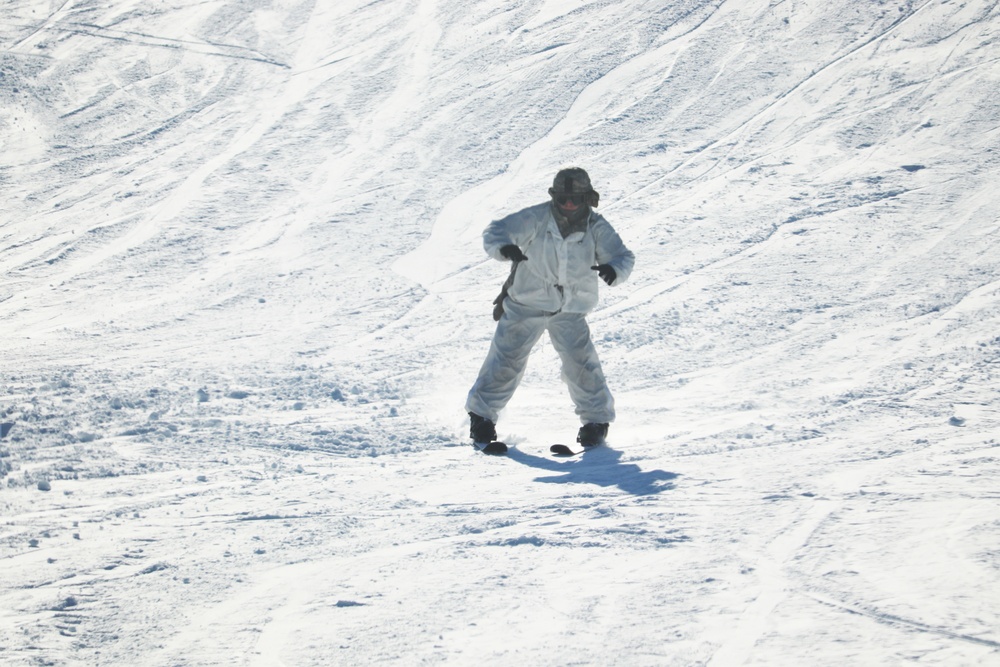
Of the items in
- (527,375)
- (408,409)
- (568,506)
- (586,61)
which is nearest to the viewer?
(568,506)

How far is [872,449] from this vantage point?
473cm

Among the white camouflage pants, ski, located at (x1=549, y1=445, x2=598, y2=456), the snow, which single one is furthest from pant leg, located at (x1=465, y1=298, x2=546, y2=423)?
ski, located at (x1=549, y1=445, x2=598, y2=456)

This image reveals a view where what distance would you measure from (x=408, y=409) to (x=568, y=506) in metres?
1.84

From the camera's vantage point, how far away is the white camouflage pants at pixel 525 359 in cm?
534

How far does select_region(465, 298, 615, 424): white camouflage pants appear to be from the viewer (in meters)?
5.34

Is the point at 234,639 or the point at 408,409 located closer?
the point at 234,639

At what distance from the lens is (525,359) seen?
5473 mm

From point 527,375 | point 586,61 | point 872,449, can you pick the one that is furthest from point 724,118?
point 872,449

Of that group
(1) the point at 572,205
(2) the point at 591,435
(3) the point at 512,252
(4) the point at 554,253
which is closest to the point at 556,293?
(4) the point at 554,253

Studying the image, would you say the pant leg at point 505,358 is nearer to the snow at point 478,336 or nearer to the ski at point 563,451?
the snow at point 478,336

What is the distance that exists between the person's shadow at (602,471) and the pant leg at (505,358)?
246mm

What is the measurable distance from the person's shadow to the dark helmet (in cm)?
113

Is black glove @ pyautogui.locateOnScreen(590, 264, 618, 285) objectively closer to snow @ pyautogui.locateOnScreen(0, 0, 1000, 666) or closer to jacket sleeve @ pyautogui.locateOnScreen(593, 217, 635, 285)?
jacket sleeve @ pyautogui.locateOnScreen(593, 217, 635, 285)

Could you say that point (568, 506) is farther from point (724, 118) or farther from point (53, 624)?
point (724, 118)
